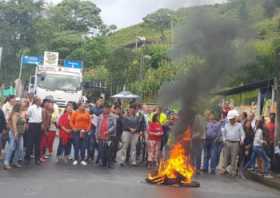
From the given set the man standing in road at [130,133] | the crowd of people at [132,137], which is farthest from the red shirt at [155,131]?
the man standing in road at [130,133]

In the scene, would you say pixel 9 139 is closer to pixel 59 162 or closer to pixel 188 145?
pixel 59 162

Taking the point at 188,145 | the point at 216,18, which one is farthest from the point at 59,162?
the point at 216,18

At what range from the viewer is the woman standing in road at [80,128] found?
1605 cm

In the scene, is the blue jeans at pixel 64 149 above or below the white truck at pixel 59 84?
below

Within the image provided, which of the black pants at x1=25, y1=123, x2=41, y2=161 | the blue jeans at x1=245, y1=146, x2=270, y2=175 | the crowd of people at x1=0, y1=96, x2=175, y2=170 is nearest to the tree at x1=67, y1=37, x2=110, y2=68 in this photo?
the crowd of people at x1=0, y1=96, x2=175, y2=170

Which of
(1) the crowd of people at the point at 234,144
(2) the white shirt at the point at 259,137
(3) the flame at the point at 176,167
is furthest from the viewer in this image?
(1) the crowd of people at the point at 234,144

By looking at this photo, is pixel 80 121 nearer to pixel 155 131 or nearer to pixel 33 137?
pixel 33 137

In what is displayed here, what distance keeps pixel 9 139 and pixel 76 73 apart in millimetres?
18324

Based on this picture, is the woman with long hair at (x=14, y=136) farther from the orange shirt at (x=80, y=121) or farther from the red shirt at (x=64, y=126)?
the orange shirt at (x=80, y=121)

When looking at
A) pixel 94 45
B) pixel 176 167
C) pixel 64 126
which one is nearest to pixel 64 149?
pixel 64 126

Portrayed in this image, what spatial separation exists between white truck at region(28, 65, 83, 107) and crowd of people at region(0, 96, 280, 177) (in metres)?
14.0

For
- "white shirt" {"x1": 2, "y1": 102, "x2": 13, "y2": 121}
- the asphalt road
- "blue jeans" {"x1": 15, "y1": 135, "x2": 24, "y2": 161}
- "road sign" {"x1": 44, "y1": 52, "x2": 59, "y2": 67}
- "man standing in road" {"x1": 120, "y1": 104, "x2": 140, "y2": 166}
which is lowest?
the asphalt road

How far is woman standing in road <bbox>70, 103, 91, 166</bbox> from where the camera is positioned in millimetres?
16047

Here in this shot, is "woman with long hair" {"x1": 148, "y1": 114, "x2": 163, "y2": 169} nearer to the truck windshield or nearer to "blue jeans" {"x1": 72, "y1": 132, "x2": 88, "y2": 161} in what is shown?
"blue jeans" {"x1": 72, "y1": 132, "x2": 88, "y2": 161}
